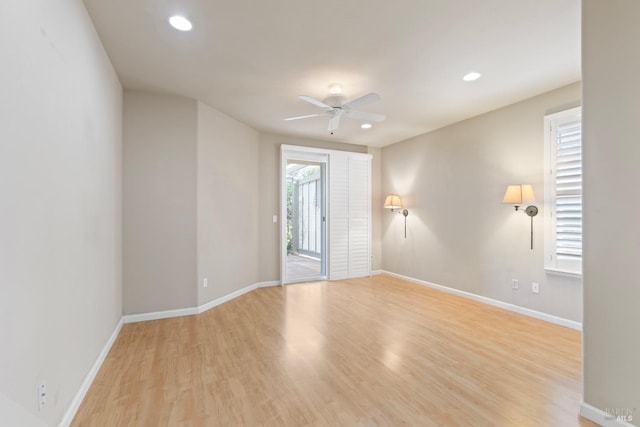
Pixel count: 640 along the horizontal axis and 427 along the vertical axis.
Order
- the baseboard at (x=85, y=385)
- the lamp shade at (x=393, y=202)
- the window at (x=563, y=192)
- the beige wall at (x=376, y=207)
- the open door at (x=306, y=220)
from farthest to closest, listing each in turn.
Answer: the beige wall at (x=376, y=207) → the open door at (x=306, y=220) → the lamp shade at (x=393, y=202) → the window at (x=563, y=192) → the baseboard at (x=85, y=385)

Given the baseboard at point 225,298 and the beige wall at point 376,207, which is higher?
the beige wall at point 376,207

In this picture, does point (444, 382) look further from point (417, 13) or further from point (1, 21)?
point (1, 21)

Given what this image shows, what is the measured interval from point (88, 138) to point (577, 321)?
5.07 m

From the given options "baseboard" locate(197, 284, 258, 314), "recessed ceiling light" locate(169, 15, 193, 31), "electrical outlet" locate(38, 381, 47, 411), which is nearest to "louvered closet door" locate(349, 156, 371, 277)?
"baseboard" locate(197, 284, 258, 314)

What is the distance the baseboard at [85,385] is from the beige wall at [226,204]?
1.17 m

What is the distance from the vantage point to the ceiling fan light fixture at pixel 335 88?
3.36 m

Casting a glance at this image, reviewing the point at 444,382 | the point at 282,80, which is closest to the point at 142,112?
the point at 282,80

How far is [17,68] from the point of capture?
1318mm

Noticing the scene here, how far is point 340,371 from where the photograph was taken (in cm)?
241

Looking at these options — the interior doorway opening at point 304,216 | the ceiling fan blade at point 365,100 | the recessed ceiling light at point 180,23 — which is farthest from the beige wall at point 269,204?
the recessed ceiling light at point 180,23

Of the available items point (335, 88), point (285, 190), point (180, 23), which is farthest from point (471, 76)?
point (285, 190)

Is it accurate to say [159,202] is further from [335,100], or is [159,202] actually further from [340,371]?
[340,371]

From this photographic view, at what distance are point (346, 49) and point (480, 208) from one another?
10.1 feet

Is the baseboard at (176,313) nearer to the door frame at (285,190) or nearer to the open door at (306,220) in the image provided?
the door frame at (285,190)
